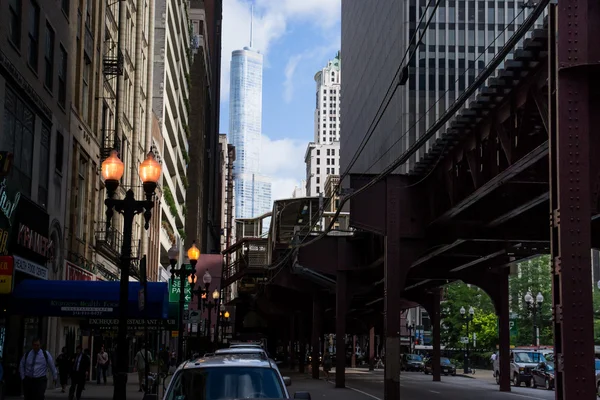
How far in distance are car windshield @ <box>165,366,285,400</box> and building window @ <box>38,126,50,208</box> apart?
59.4ft

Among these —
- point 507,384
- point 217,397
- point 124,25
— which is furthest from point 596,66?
point 124,25

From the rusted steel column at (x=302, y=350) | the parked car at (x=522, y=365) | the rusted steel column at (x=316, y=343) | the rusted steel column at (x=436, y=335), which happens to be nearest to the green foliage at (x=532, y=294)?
the rusted steel column at (x=302, y=350)

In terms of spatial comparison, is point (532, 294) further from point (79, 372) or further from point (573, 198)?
point (573, 198)

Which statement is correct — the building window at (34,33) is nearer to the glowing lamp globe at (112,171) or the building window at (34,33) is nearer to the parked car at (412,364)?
the glowing lamp globe at (112,171)

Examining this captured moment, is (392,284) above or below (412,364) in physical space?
above

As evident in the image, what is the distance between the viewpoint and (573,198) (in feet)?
45.3

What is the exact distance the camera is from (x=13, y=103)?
2498 centimetres

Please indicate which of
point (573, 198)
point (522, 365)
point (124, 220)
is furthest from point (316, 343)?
point (573, 198)

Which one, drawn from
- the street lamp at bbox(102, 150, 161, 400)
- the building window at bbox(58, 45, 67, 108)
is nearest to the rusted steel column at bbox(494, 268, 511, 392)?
the building window at bbox(58, 45, 67, 108)

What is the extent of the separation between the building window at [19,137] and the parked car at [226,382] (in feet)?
44.5

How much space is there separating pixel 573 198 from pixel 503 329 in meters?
30.2

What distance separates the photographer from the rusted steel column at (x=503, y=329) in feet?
136

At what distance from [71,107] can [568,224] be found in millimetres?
23087

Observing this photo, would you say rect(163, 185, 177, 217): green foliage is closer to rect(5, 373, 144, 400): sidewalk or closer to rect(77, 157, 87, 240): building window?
rect(77, 157, 87, 240): building window
